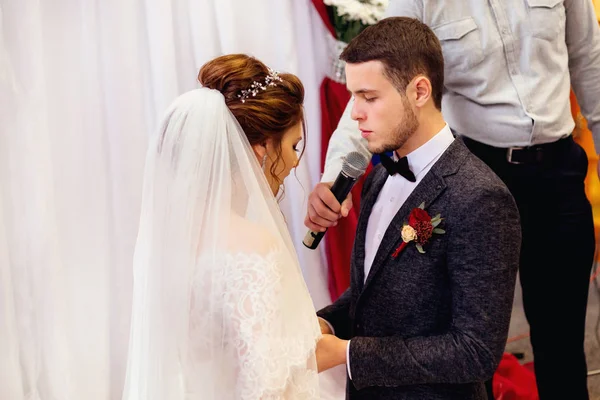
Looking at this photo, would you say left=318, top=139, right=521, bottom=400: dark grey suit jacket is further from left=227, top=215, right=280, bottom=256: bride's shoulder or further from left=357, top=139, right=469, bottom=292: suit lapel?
left=227, top=215, right=280, bottom=256: bride's shoulder

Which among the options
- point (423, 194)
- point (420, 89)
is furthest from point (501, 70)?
point (423, 194)

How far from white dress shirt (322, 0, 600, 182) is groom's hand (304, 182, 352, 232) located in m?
0.27

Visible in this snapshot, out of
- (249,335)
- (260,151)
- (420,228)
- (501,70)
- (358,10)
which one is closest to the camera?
(249,335)

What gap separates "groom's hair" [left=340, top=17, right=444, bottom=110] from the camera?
54.2 inches

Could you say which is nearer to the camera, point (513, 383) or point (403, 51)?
point (403, 51)

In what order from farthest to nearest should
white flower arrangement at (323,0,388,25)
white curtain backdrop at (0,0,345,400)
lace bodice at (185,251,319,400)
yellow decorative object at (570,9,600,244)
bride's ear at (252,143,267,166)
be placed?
1. yellow decorative object at (570,9,600,244)
2. white flower arrangement at (323,0,388,25)
3. white curtain backdrop at (0,0,345,400)
4. bride's ear at (252,143,267,166)
5. lace bodice at (185,251,319,400)

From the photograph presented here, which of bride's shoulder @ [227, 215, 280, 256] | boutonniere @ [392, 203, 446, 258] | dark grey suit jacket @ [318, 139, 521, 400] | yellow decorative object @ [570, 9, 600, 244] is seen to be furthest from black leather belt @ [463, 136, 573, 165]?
bride's shoulder @ [227, 215, 280, 256]

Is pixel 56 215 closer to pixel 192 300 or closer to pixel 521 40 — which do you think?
pixel 192 300

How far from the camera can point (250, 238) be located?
4.08 ft

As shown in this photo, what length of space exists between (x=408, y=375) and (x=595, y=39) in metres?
1.33

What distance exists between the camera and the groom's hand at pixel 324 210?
5.00ft

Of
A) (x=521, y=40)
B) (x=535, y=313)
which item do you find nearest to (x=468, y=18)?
(x=521, y=40)

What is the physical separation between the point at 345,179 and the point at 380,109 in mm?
213

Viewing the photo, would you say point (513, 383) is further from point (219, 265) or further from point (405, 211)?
point (219, 265)
